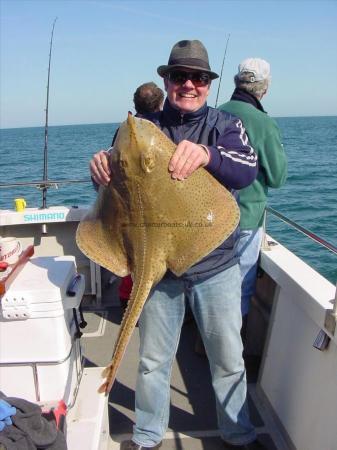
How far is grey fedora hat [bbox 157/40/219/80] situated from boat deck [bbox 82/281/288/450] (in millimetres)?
2386

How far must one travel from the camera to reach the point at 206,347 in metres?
2.74

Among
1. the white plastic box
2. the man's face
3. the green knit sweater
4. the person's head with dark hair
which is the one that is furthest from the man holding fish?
the person's head with dark hair

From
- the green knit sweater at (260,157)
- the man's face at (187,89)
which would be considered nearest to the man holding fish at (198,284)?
the man's face at (187,89)

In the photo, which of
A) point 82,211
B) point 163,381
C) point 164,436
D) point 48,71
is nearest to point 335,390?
point 163,381

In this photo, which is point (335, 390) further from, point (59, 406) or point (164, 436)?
point (59, 406)

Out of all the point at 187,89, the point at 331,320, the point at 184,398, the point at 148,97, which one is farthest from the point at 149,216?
the point at 148,97

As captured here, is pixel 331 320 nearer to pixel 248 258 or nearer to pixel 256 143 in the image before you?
pixel 248 258

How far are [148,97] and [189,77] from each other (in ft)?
7.02

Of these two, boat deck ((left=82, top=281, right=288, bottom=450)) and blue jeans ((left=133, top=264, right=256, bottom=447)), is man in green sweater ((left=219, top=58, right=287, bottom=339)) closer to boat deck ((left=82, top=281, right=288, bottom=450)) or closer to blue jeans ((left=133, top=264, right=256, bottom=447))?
blue jeans ((left=133, top=264, right=256, bottom=447))

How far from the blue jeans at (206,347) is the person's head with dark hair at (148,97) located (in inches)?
93.0

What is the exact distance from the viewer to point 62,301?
262cm

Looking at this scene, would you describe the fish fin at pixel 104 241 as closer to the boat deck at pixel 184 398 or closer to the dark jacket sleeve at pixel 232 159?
the dark jacket sleeve at pixel 232 159

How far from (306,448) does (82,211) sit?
3.45 metres

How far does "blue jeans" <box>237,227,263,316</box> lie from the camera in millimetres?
3510
